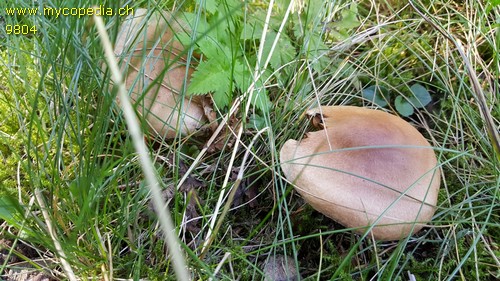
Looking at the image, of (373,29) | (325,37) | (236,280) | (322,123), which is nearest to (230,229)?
(236,280)

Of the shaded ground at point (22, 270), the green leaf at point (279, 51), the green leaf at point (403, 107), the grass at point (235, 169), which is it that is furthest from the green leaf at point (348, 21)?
the shaded ground at point (22, 270)

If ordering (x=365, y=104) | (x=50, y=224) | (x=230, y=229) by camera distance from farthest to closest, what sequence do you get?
1. (x=365, y=104)
2. (x=230, y=229)
3. (x=50, y=224)

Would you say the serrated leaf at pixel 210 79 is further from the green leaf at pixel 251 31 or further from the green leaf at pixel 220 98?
the green leaf at pixel 251 31

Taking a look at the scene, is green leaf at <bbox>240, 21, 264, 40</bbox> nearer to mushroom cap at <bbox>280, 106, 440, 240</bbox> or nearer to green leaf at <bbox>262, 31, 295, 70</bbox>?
green leaf at <bbox>262, 31, 295, 70</bbox>

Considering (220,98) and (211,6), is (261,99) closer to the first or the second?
(220,98)

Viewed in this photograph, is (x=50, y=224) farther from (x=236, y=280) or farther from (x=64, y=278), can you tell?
(x=236, y=280)

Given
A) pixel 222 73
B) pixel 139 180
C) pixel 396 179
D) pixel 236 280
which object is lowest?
pixel 236 280
